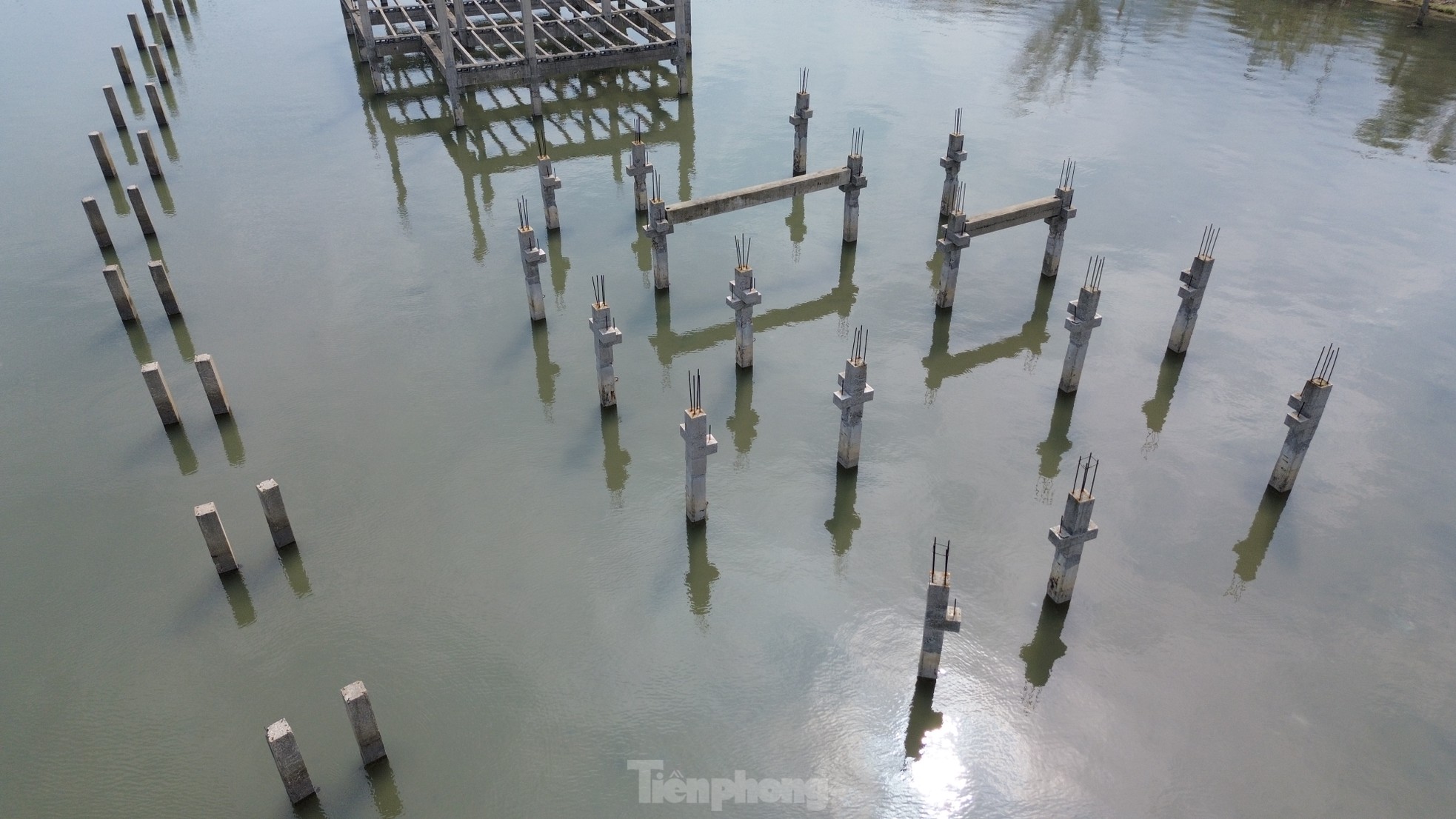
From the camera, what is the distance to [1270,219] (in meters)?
24.2

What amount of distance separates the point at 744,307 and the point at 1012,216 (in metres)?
6.25

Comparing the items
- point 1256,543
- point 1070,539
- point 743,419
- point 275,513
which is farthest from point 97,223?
point 1256,543

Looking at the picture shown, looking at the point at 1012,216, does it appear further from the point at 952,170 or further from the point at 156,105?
the point at 156,105

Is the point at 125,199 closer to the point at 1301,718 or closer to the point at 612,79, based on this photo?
the point at 612,79

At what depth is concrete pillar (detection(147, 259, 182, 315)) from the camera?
63.2 ft

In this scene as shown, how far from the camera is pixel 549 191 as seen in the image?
880 inches

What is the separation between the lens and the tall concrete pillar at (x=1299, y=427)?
13633mm

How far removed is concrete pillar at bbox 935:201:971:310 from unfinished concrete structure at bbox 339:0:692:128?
15.0 metres

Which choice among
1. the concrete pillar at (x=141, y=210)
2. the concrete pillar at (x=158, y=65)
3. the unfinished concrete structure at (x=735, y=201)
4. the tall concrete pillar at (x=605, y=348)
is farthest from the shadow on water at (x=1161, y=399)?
the concrete pillar at (x=158, y=65)

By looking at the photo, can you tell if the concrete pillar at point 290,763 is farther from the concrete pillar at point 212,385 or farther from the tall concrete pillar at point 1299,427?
the tall concrete pillar at point 1299,427

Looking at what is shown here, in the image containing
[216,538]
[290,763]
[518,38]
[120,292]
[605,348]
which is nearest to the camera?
[290,763]

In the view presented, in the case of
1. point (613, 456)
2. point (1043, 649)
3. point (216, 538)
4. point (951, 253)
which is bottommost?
point (1043, 649)

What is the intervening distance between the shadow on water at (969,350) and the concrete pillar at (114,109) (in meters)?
26.0

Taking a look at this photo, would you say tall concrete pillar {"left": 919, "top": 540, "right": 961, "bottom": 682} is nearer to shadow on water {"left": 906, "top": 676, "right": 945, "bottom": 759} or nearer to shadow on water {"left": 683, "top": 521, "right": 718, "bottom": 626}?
shadow on water {"left": 906, "top": 676, "right": 945, "bottom": 759}
